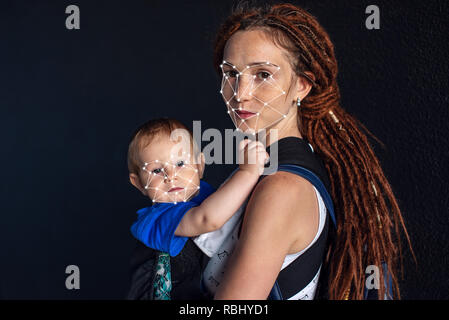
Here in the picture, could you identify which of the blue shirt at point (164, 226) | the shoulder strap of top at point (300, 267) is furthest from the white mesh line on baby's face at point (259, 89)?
the blue shirt at point (164, 226)

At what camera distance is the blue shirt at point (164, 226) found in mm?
1146

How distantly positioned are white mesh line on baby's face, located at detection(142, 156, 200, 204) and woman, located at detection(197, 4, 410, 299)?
0.62 feet

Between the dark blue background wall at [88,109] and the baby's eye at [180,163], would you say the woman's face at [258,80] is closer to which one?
the baby's eye at [180,163]

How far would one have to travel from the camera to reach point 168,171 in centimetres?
125

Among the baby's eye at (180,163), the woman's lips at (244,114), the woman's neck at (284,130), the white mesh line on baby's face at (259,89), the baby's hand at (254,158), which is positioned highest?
the white mesh line on baby's face at (259,89)

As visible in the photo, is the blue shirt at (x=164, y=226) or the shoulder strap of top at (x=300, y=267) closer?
the shoulder strap of top at (x=300, y=267)

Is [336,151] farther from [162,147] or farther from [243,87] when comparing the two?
[162,147]

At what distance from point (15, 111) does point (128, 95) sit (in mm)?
765

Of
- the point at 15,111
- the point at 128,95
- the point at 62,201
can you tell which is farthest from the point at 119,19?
the point at 62,201

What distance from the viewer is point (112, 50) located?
2.58 meters

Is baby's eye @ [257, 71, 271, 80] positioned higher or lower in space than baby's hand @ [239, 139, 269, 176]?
higher

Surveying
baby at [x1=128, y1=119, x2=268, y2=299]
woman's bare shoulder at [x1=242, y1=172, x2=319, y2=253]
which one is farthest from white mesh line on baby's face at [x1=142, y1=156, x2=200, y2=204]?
woman's bare shoulder at [x1=242, y1=172, x2=319, y2=253]

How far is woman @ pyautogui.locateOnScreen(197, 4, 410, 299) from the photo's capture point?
1075mm

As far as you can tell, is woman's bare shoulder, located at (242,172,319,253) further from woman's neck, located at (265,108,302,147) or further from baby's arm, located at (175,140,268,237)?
woman's neck, located at (265,108,302,147)
